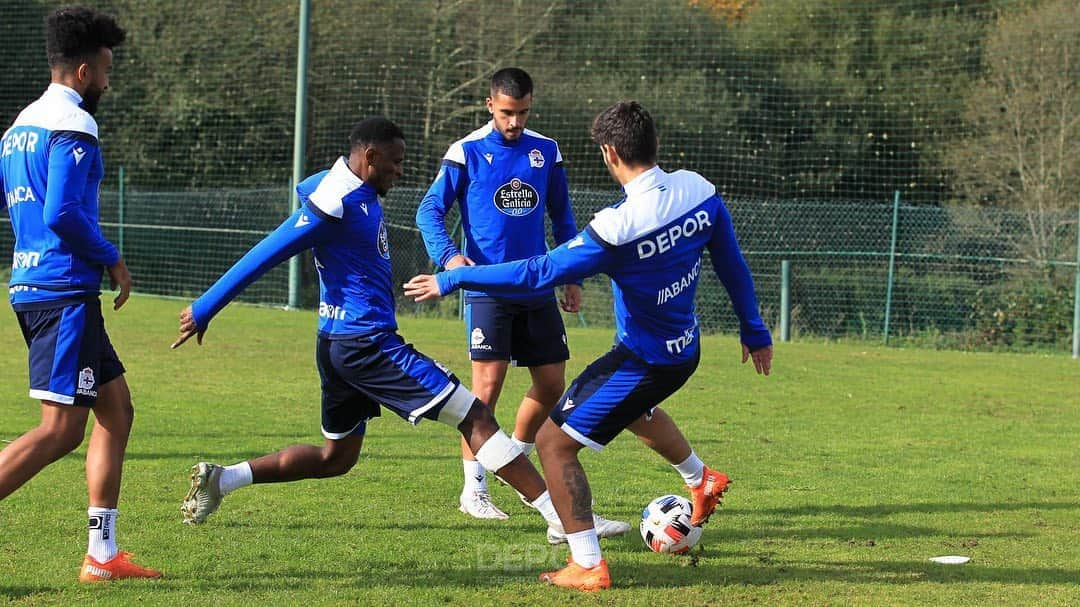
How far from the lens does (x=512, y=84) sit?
6977mm

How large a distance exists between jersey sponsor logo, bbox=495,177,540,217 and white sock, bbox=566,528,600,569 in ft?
7.56

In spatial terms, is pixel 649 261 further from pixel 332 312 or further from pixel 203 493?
pixel 203 493

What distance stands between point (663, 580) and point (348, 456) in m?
1.57

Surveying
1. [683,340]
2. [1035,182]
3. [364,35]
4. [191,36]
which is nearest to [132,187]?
[191,36]

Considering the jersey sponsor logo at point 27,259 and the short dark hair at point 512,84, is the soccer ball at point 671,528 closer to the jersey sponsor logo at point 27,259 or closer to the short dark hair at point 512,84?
the short dark hair at point 512,84

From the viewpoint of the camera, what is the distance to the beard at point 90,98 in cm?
519

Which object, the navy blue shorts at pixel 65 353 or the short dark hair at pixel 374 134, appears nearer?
the navy blue shorts at pixel 65 353

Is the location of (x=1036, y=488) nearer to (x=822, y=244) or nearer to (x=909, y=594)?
(x=909, y=594)

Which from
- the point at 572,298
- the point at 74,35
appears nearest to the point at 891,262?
the point at 572,298

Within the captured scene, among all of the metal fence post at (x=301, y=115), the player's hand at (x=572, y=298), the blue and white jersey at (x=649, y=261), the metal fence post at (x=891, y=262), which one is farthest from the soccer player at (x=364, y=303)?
the metal fence post at (x=301, y=115)

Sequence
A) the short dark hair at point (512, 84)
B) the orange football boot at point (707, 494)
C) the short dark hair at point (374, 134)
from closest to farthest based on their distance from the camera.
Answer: the short dark hair at point (374, 134) < the orange football boot at point (707, 494) < the short dark hair at point (512, 84)

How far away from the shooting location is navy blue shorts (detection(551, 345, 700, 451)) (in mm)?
5539

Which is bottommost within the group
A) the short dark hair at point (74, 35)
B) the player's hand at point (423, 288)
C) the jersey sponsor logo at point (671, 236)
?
the player's hand at point (423, 288)

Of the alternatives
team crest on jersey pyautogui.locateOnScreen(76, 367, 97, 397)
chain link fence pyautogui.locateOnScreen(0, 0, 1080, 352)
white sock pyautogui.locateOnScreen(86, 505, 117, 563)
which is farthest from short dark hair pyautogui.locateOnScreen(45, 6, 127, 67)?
chain link fence pyautogui.locateOnScreen(0, 0, 1080, 352)
